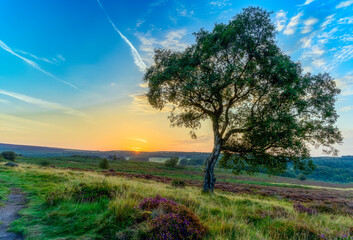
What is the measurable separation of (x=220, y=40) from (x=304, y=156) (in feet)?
42.5

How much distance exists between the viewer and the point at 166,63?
59.3 feet

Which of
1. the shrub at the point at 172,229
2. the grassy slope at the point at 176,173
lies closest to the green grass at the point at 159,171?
the grassy slope at the point at 176,173

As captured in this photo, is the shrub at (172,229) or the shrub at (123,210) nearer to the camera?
the shrub at (172,229)

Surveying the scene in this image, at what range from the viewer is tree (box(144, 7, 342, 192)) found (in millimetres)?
14812

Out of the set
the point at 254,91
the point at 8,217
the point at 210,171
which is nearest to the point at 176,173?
the point at 210,171

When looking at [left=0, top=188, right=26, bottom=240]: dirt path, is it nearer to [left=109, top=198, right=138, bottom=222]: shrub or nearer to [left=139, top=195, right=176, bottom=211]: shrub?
[left=109, top=198, right=138, bottom=222]: shrub

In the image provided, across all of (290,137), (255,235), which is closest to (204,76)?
(290,137)

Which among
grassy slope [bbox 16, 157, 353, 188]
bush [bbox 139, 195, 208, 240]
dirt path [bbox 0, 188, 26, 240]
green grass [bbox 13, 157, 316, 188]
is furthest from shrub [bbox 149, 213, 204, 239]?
grassy slope [bbox 16, 157, 353, 188]

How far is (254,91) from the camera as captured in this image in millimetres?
16391

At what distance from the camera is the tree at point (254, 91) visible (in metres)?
14.8

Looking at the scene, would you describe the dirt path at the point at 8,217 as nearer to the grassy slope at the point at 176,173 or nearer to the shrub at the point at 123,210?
the shrub at the point at 123,210

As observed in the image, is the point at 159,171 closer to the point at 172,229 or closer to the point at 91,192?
the point at 91,192

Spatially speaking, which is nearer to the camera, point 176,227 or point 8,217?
point 176,227

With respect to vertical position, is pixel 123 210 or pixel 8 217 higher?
pixel 123 210
